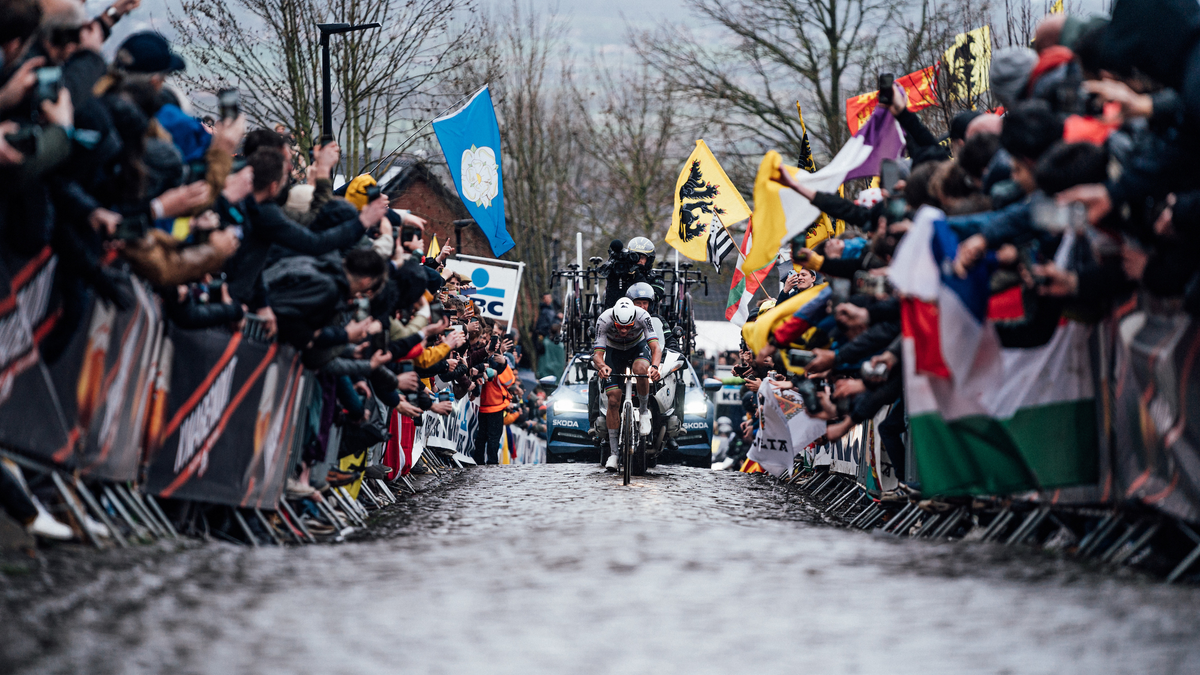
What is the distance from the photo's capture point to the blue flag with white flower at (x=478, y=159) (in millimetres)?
19766

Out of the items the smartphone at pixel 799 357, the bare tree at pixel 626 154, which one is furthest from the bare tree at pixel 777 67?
the smartphone at pixel 799 357

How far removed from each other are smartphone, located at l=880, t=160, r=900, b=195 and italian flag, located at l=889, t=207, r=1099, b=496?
2.49 metres

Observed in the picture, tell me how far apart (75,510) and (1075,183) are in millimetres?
4477

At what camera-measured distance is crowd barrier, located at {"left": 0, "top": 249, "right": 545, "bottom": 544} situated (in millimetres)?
6191

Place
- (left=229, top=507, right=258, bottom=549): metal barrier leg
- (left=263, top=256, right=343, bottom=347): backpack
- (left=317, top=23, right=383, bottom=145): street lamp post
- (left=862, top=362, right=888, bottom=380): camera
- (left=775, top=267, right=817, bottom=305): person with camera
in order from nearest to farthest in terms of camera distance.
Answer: (left=229, top=507, right=258, bottom=549): metal barrier leg → (left=263, top=256, right=343, bottom=347): backpack → (left=862, top=362, right=888, bottom=380): camera → (left=775, top=267, right=817, bottom=305): person with camera → (left=317, top=23, right=383, bottom=145): street lamp post

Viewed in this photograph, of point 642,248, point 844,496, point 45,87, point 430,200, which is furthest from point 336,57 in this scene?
point 430,200

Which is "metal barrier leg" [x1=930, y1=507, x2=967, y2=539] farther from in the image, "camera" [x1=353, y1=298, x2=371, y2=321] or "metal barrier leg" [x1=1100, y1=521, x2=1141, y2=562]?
"camera" [x1=353, y1=298, x2=371, y2=321]

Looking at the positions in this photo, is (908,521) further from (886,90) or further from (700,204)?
(700,204)

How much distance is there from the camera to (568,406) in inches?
822

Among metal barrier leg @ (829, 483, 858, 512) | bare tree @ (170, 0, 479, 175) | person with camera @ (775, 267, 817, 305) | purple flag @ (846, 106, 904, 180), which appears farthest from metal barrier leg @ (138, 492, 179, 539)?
bare tree @ (170, 0, 479, 175)

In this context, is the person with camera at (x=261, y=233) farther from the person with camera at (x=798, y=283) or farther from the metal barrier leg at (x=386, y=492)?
the person with camera at (x=798, y=283)

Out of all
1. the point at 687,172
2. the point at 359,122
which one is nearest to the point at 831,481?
the point at 687,172

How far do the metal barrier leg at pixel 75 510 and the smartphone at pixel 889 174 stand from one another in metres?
5.94

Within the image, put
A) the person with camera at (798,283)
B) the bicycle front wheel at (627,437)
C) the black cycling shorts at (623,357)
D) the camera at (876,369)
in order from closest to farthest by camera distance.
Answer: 1. the camera at (876,369)
2. the person with camera at (798,283)
3. the bicycle front wheel at (627,437)
4. the black cycling shorts at (623,357)
